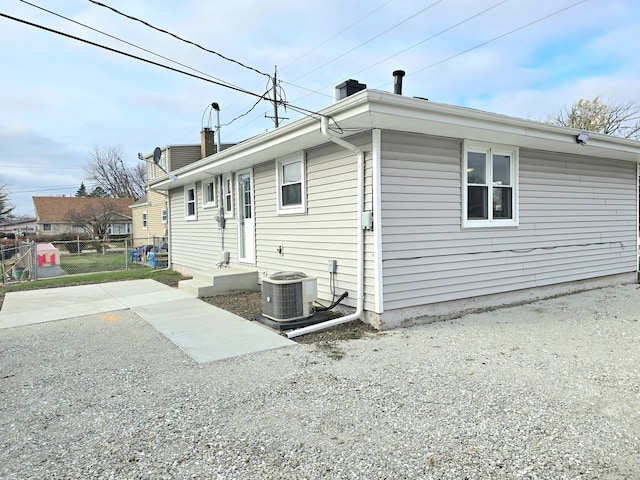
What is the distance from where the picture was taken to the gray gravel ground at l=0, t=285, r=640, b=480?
8.05 ft

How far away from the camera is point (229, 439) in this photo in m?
2.76

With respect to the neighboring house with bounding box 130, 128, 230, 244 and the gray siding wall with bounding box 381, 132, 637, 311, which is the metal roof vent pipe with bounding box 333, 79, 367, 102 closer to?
the gray siding wall with bounding box 381, 132, 637, 311

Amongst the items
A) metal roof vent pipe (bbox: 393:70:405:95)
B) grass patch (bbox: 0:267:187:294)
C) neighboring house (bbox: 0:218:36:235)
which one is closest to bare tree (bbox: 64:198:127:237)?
neighboring house (bbox: 0:218:36:235)

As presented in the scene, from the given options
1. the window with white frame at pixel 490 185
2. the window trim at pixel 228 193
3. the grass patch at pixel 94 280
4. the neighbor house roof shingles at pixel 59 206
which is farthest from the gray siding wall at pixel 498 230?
the neighbor house roof shingles at pixel 59 206

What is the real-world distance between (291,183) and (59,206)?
45.7 m

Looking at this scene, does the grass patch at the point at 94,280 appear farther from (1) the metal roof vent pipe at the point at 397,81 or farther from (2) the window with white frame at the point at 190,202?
(1) the metal roof vent pipe at the point at 397,81

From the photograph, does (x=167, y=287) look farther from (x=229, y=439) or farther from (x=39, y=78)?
(x=229, y=439)

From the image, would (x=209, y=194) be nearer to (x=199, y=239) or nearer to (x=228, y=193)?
(x=228, y=193)

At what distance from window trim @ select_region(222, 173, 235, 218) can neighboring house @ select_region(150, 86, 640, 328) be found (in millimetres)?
267

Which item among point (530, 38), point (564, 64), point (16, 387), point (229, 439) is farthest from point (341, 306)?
point (564, 64)

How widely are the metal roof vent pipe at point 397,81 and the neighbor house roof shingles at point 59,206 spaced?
4040 centimetres

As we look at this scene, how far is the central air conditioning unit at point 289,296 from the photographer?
5.68m

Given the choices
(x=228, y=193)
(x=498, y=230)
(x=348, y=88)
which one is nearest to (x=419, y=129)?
(x=348, y=88)

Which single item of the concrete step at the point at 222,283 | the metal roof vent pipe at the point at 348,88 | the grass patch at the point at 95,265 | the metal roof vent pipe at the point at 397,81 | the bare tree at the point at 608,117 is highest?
the bare tree at the point at 608,117
